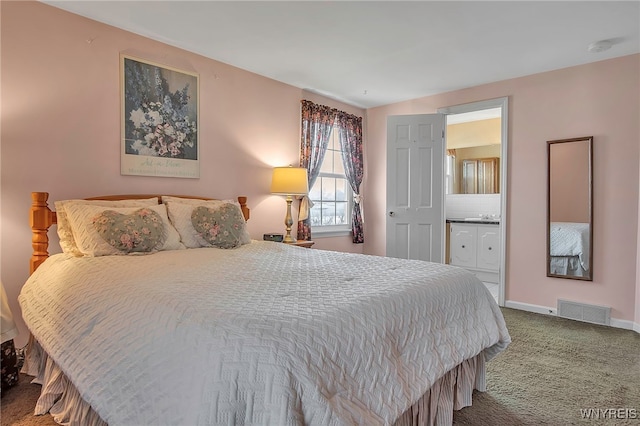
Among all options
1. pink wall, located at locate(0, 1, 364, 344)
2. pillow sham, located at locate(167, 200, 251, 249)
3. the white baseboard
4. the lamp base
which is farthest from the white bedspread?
pink wall, located at locate(0, 1, 364, 344)

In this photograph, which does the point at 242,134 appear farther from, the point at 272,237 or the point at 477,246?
the point at 477,246

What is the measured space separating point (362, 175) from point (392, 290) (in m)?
3.68

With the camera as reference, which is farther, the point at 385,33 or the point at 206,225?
the point at 385,33

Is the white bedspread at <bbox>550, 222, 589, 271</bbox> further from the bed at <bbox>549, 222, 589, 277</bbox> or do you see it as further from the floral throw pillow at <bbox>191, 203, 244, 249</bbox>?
the floral throw pillow at <bbox>191, 203, 244, 249</bbox>

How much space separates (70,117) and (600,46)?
4196 millimetres

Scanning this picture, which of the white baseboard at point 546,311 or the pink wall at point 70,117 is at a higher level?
the pink wall at point 70,117

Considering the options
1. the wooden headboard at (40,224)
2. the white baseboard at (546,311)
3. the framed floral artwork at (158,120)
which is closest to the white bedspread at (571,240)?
the white baseboard at (546,311)

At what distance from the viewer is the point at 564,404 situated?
1981 millimetres

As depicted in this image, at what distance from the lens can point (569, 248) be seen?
3.61 meters

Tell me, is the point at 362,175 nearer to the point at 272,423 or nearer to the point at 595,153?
the point at 595,153

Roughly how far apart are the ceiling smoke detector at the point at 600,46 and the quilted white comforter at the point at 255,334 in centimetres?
251

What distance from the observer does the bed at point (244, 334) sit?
39.7 inches

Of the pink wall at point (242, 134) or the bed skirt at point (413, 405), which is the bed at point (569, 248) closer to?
the pink wall at point (242, 134)

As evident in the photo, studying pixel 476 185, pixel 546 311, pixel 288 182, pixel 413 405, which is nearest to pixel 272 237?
pixel 288 182
